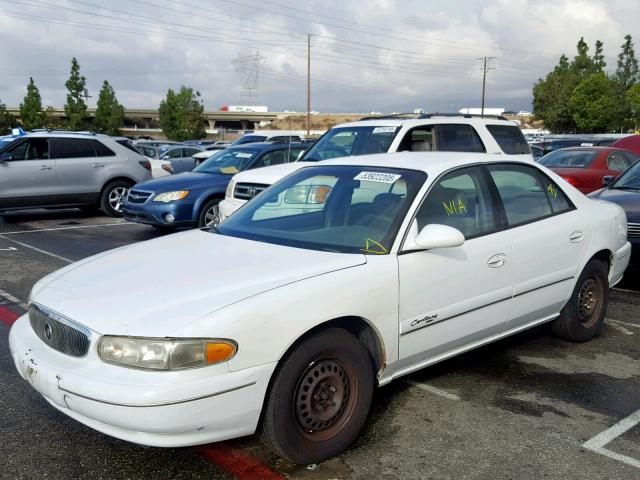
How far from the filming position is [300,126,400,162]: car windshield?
877 cm

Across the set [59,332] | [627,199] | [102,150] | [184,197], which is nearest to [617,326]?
[627,199]

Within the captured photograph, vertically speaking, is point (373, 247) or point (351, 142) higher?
point (351, 142)

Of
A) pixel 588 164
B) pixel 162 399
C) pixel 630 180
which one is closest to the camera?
pixel 162 399

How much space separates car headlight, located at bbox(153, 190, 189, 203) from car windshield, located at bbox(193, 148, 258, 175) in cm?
103

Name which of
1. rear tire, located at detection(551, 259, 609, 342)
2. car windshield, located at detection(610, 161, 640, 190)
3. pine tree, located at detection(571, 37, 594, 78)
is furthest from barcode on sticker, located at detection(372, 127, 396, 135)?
pine tree, located at detection(571, 37, 594, 78)

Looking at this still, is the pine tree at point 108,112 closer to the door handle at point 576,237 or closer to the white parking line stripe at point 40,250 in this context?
the white parking line stripe at point 40,250

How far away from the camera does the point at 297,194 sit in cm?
463

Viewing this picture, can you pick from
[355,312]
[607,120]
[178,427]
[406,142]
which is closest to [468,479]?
[355,312]

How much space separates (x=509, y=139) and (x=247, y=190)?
12.9 feet

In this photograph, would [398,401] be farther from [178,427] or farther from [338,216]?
[178,427]

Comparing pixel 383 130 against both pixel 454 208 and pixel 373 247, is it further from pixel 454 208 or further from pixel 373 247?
pixel 373 247

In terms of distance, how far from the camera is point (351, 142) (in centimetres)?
909

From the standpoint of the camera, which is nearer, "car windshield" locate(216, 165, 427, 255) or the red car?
"car windshield" locate(216, 165, 427, 255)

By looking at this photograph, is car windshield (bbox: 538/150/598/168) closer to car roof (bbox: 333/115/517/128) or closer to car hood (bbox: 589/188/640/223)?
car roof (bbox: 333/115/517/128)
